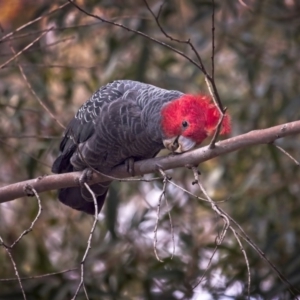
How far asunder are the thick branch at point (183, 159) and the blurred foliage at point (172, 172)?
0.99 meters

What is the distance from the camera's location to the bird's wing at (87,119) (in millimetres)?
2850

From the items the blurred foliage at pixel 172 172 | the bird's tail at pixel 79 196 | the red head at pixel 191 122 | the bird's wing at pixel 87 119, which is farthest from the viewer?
the blurred foliage at pixel 172 172

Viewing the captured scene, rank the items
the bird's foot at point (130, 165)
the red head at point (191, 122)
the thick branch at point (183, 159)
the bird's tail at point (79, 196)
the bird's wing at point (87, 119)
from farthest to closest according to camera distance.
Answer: the bird's tail at point (79, 196)
the bird's wing at point (87, 119)
the bird's foot at point (130, 165)
the red head at point (191, 122)
the thick branch at point (183, 159)

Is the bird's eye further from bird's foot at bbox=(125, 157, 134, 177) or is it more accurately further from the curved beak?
bird's foot at bbox=(125, 157, 134, 177)

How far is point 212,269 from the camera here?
346 centimetres

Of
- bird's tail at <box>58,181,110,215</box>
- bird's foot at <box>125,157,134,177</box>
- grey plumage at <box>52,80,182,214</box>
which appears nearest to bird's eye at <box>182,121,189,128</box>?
grey plumage at <box>52,80,182,214</box>

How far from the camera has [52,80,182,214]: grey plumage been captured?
2646 millimetres

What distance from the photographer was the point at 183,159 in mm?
2111

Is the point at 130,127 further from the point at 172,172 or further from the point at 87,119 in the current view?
the point at 172,172

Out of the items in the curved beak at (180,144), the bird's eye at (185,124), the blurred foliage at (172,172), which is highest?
the bird's eye at (185,124)

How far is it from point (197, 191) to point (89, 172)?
1.58 m

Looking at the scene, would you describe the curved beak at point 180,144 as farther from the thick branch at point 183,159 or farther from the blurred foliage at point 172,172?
the blurred foliage at point 172,172

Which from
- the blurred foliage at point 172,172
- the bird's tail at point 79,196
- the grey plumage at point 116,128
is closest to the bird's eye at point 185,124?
the grey plumage at point 116,128

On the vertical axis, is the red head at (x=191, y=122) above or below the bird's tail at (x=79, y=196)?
above
